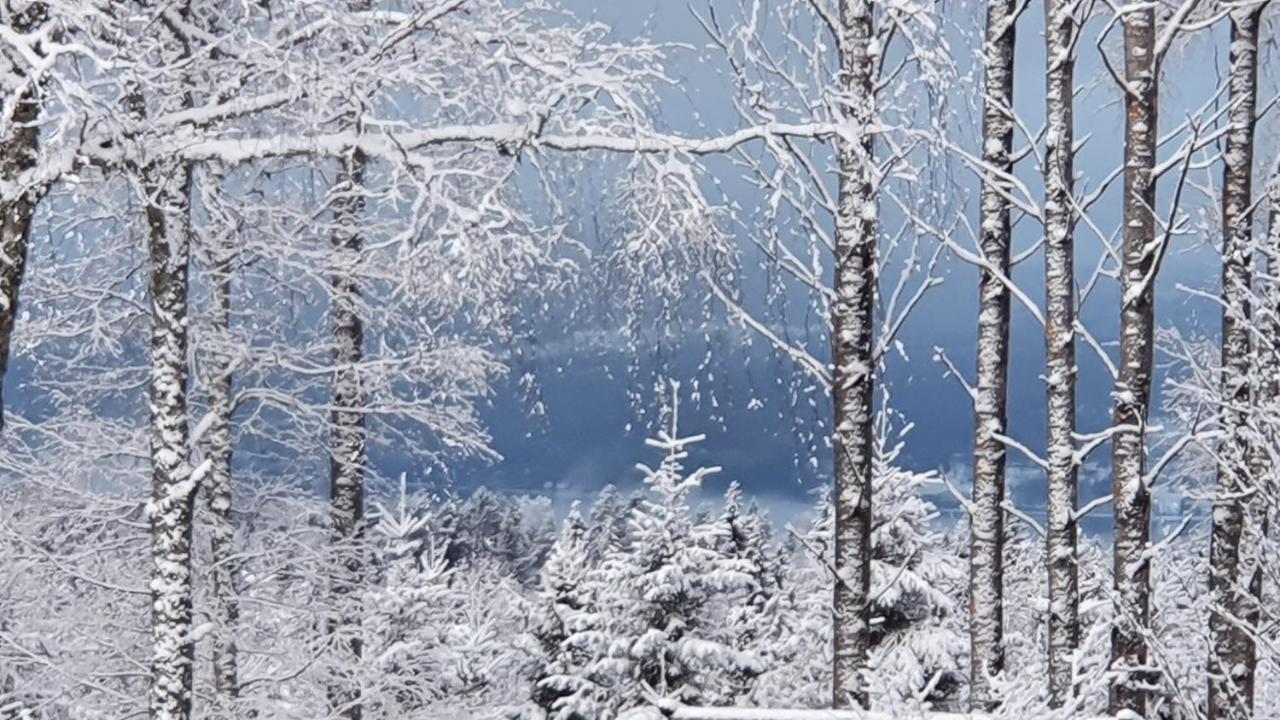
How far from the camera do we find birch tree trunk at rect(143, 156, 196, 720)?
6113 millimetres

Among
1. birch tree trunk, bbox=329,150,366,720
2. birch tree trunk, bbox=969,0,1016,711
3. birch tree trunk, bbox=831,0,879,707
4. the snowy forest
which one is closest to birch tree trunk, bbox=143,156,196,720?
the snowy forest

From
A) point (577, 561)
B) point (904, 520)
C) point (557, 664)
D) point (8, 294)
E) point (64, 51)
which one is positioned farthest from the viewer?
point (577, 561)

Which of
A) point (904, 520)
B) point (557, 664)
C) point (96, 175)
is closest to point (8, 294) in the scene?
point (96, 175)

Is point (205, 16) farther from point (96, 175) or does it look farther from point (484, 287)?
point (484, 287)

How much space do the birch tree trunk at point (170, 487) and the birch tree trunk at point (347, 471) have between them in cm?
262

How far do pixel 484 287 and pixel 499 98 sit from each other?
38.4 inches

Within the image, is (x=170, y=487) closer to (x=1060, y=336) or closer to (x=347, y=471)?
(x=347, y=471)

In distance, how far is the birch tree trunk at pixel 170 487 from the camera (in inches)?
241

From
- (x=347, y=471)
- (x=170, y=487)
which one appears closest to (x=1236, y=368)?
(x=347, y=471)

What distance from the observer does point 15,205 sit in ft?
16.2

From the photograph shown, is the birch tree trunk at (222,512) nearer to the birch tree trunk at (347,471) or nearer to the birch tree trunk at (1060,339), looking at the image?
the birch tree trunk at (347,471)

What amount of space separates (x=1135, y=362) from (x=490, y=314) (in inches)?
128

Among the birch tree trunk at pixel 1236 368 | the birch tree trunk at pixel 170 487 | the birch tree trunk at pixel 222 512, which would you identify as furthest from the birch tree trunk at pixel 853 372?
the birch tree trunk at pixel 222 512

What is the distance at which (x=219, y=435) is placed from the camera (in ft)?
29.2
